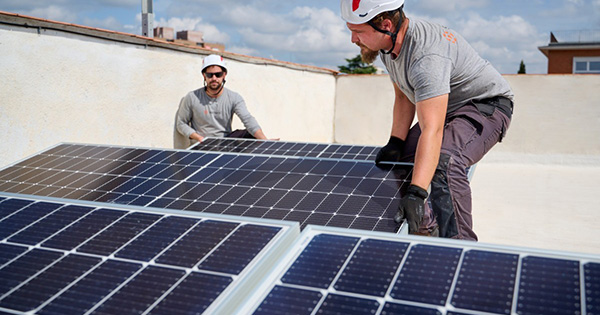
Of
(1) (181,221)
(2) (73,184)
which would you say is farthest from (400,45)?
(2) (73,184)

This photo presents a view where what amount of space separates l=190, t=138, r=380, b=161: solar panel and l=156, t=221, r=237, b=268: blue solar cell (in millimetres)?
4172

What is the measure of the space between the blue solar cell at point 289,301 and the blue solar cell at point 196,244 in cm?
48

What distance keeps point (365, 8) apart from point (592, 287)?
109 inches

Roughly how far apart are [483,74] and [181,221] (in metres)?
2.92

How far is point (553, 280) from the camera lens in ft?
6.73

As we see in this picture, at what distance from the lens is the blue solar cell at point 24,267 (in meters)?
2.42

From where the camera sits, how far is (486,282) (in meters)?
2.10

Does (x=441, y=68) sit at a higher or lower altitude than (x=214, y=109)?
lower

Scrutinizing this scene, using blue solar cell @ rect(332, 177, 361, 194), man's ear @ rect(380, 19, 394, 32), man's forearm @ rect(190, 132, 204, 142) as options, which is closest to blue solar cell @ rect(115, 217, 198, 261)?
blue solar cell @ rect(332, 177, 361, 194)

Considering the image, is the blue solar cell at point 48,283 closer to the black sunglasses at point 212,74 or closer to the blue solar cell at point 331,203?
the blue solar cell at point 331,203

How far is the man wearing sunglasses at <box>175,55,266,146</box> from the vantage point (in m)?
8.97

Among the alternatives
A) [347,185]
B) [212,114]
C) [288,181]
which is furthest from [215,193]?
[212,114]

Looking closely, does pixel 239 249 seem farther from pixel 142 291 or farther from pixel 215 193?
pixel 215 193

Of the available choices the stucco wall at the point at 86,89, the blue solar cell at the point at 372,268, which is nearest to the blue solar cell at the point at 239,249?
the blue solar cell at the point at 372,268
